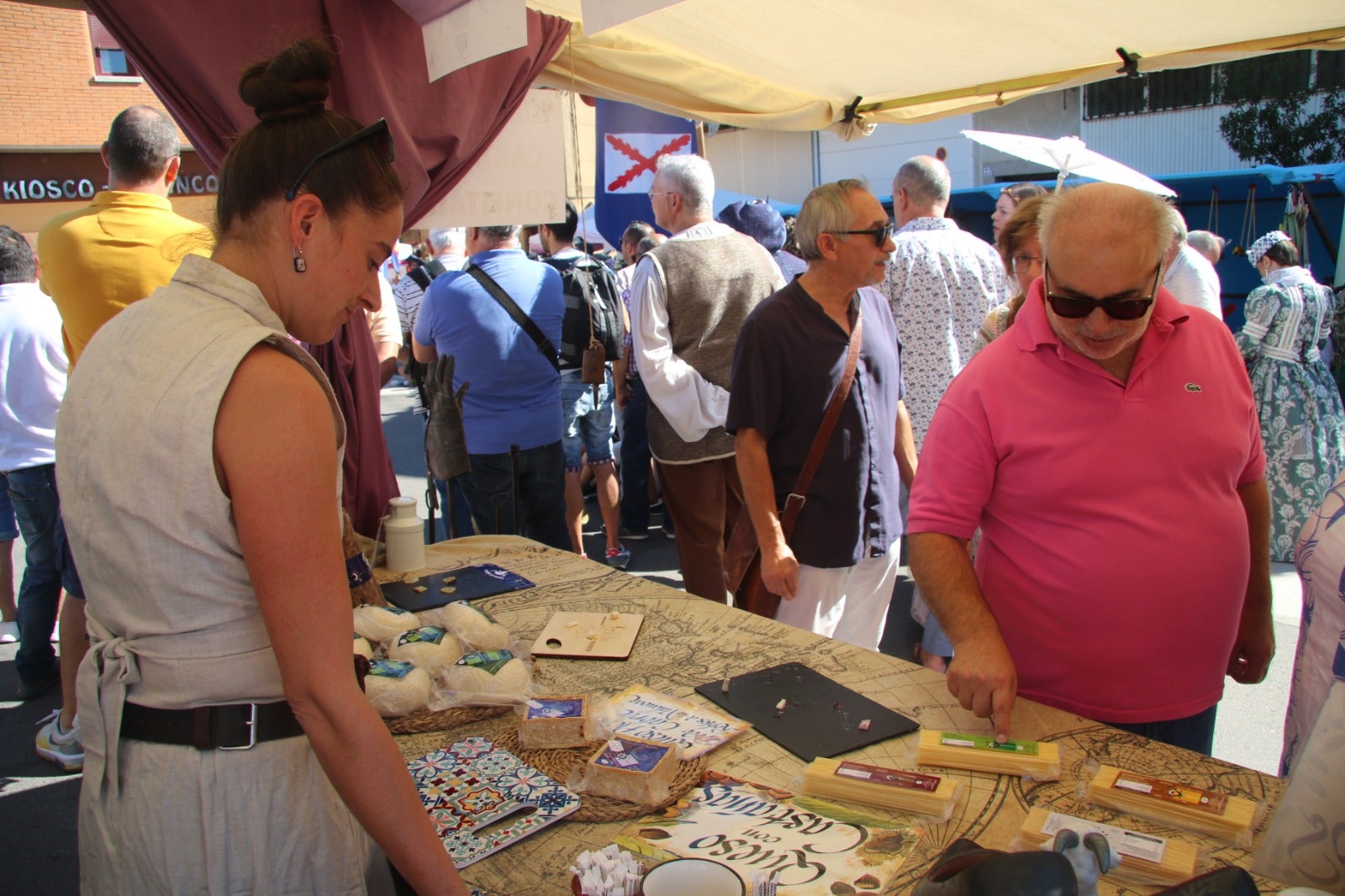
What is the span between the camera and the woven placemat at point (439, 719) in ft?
5.71

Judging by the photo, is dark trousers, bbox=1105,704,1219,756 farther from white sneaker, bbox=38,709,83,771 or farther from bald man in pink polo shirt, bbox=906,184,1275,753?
white sneaker, bbox=38,709,83,771

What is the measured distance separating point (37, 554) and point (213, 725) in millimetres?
3524

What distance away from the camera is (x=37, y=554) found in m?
3.98

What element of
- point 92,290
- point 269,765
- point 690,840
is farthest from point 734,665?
point 92,290

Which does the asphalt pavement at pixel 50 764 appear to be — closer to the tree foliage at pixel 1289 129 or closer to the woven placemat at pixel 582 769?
the woven placemat at pixel 582 769

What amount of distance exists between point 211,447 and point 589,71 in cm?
264

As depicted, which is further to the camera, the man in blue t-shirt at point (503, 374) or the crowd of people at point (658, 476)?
the man in blue t-shirt at point (503, 374)

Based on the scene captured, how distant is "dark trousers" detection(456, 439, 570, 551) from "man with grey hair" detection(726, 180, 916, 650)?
1.65 metres

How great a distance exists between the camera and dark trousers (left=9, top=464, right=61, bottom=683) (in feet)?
13.1

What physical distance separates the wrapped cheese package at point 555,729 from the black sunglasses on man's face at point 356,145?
927 millimetres

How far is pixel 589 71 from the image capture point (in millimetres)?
3326

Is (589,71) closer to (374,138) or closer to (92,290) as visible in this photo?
(92,290)

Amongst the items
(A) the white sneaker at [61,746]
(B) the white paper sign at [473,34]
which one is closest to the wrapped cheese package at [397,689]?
(B) the white paper sign at [473,34]

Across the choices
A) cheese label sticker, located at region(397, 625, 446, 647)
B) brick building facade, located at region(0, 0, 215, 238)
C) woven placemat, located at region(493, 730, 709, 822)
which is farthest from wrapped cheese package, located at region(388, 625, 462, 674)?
brick building facade, located at region(0, 0, 215, 238)
